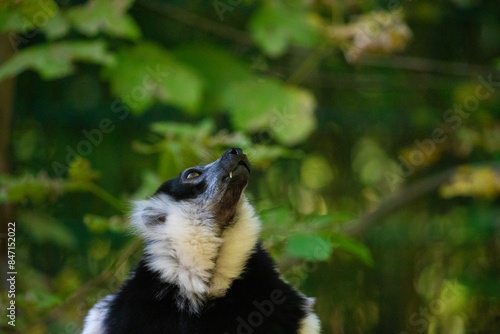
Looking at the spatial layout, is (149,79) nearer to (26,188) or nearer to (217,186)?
(26,188)

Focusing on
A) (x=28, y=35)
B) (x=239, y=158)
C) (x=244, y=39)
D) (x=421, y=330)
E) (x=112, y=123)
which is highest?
(x=239, y=158)

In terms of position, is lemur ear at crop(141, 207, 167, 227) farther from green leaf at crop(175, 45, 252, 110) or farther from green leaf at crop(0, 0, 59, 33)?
green leaf at crop(175, 45, 252, 110)

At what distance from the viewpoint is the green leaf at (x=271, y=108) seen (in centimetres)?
256

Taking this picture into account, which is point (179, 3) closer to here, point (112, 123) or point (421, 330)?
point (112, 123)

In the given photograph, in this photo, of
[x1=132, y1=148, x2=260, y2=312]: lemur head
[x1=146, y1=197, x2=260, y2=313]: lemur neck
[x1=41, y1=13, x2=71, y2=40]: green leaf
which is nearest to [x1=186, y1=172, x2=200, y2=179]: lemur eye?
[x1=132, y1=148, x2=260, y2=312]: lemur head

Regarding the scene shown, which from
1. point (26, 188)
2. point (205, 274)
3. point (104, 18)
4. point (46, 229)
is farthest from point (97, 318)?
point (46, 229)

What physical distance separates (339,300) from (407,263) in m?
0.50

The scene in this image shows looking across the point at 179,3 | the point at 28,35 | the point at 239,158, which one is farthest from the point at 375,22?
the point at 28,35

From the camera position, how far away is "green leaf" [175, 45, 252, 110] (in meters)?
2.88

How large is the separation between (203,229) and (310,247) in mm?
307

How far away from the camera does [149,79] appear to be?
2.53 m

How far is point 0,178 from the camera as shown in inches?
85.7

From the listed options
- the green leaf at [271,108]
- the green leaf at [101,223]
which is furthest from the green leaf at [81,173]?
the green leaf at [271,108]

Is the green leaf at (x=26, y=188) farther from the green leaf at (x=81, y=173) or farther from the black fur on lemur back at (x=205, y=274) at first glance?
the black fur on lemur back at (x=205, y=274)
